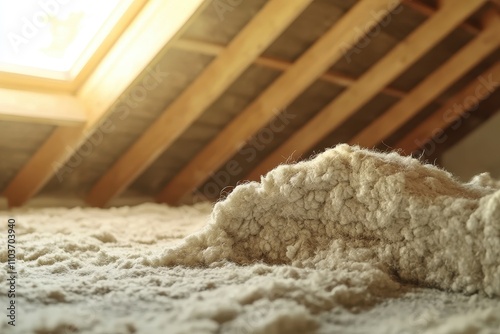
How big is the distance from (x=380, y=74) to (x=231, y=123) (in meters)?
0.90

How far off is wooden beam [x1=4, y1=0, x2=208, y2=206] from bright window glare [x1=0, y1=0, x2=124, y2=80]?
0.12 metres

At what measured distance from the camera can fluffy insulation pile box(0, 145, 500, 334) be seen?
0.84 m

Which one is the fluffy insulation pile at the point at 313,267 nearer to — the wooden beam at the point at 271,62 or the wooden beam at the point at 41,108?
the wooden beam at the point at 41,108

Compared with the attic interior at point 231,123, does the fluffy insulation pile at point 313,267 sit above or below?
below

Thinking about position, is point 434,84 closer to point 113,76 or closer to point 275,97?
point 275,97

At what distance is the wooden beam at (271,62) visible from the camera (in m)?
A: 2.51

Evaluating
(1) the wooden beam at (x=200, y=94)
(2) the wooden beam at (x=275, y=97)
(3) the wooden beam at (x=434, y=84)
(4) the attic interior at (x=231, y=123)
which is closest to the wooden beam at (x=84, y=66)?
(4) the attic interior at (x=231, y=123)

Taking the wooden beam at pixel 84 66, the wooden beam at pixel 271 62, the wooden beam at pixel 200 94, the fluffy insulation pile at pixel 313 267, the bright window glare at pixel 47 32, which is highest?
the bright window glare at pixel 47 32

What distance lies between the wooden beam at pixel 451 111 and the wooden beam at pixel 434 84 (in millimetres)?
229

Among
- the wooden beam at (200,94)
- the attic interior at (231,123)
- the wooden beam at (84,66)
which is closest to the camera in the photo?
the attic interior at (231,123)

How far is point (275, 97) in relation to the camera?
313cm

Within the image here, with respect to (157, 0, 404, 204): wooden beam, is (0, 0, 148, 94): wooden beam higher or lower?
higher

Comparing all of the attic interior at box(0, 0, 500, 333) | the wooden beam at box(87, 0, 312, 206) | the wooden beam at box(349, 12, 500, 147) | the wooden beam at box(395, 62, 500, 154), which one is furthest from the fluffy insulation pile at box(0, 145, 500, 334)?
the wooden beam at box(395, 62, 500, 154)

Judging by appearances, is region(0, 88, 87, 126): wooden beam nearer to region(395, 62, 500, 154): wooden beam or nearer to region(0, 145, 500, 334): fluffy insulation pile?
region(0, 145, 500, 334): fluffy insulation pile
